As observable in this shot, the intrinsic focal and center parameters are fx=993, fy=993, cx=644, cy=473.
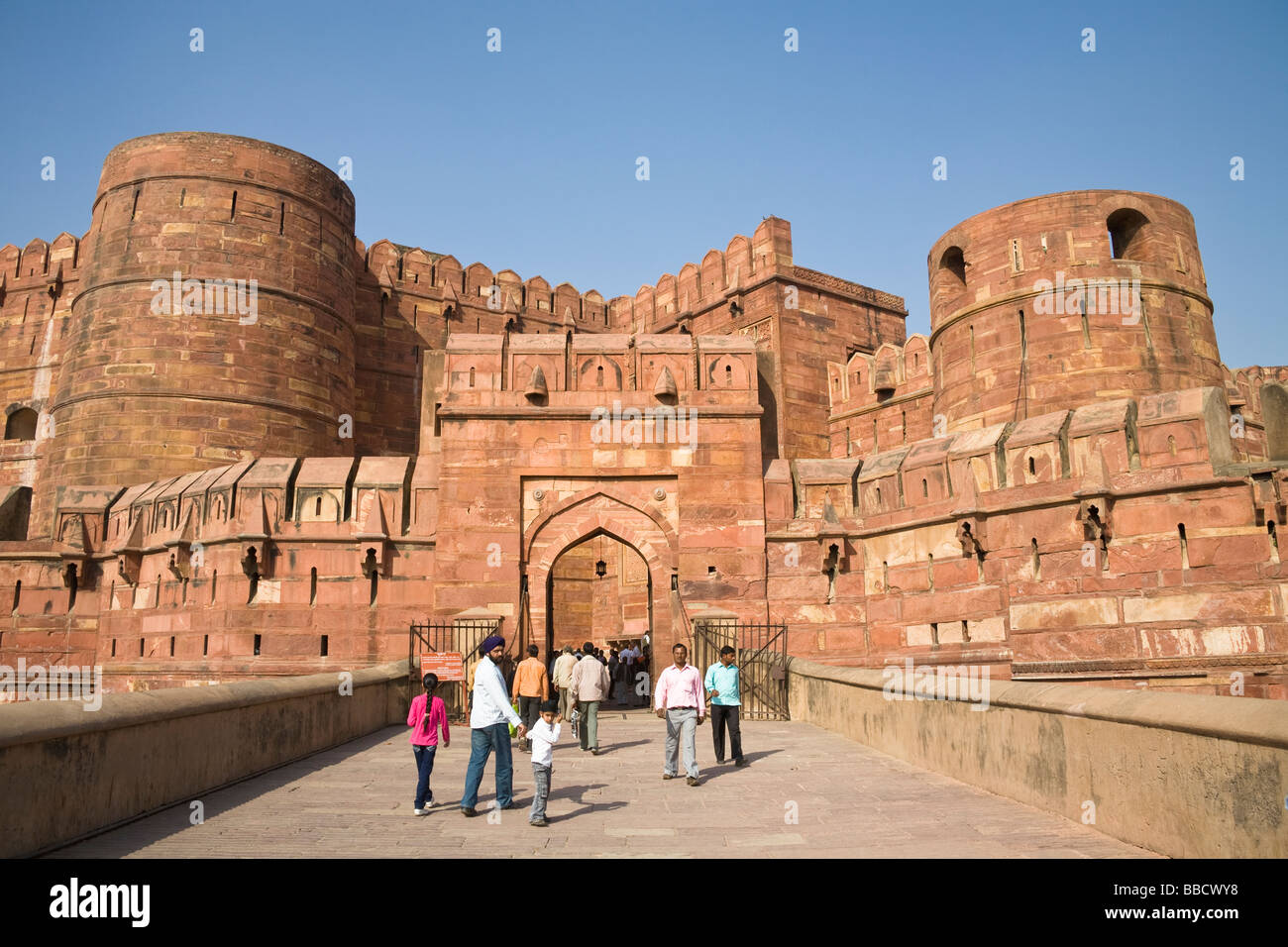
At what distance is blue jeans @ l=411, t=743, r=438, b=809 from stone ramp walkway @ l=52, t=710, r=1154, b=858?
0.45 ft

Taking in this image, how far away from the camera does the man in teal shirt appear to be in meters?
9.20

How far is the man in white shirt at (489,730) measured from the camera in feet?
22.3

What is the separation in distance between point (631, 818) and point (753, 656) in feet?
26.9

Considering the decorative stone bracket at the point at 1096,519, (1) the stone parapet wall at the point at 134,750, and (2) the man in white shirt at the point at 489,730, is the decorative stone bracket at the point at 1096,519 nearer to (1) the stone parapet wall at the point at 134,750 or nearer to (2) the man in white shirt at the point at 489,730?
(2) the man in white shirt at the point at 489,730

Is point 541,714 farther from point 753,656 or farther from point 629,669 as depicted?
point 629,669

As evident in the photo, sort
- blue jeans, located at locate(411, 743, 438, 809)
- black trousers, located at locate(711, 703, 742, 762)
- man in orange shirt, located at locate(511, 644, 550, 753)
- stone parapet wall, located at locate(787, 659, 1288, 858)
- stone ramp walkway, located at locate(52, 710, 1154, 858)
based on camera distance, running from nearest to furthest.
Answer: stone parapet wall, located at locate(787, 659, 1288, 858), stone ramp walkway, located at locate(52, 710, 1154, 858), blue jeans, located at locate(411, 743, 438, 809), man in orange shirt, located at locate(511, 644, 550, 753), black trousers, located at locate(711, 703, 742, 762)

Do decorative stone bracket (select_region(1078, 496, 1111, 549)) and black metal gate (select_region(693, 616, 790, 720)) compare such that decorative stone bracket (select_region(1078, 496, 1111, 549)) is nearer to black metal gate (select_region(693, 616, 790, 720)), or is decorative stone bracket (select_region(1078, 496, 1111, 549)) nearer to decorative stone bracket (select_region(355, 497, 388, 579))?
black metal gate (select_region(693, 616, 790, 720))

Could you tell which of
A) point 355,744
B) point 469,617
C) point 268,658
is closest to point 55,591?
point 268,658

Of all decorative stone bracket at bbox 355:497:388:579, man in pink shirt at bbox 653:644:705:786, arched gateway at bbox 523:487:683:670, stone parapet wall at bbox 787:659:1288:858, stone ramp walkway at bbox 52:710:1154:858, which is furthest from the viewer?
arched gateway at bbox 523:487:683:670

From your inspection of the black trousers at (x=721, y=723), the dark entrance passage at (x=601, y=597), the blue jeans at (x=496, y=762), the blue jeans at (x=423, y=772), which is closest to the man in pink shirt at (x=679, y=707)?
the black trousers at (x=721, y=723)

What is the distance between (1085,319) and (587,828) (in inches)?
621

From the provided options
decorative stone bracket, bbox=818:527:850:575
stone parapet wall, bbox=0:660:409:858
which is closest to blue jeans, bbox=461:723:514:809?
stone parapet wall, bbox=0:660:409:858

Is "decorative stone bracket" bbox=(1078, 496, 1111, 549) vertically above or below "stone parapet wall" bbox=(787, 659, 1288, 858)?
above

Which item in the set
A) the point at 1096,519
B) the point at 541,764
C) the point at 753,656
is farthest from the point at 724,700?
the point at 1096,519
